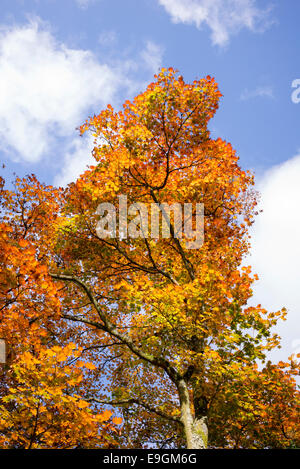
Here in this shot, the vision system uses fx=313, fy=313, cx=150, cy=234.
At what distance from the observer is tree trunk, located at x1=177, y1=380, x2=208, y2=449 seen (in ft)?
29.3

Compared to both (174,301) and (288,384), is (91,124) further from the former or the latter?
(288,384)

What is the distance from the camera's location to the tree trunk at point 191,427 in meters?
8.95

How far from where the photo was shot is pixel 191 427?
30.4ft

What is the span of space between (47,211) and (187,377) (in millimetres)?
10784

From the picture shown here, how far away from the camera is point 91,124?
1221 centimetres

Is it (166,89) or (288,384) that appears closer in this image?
(166,89)

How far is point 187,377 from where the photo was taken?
415 inches

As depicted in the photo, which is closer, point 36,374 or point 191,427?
point 36,374

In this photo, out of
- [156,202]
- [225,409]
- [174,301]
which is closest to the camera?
[174,301]
